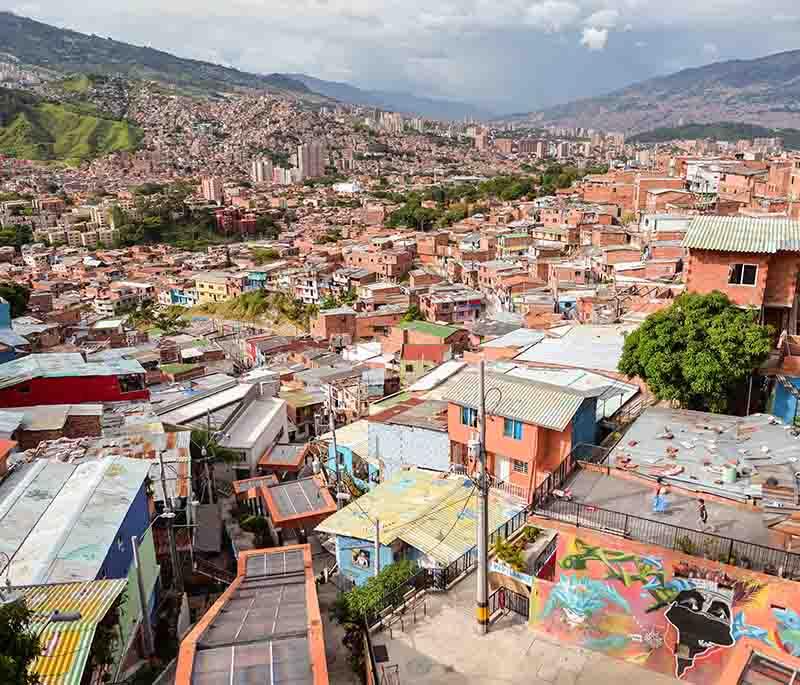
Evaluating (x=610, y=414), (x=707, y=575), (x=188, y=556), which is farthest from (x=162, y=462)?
(x=707, y=575)

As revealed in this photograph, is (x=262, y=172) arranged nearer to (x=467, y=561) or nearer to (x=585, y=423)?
(x=585, y=423)

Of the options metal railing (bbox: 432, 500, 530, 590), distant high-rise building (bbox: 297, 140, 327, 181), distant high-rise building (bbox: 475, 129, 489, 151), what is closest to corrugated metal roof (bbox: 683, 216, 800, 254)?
metal railing (bbox: 432, 500, 530, 590)

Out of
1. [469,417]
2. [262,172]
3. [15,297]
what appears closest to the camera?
[469,417]

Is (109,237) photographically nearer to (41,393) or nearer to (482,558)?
(41,393)

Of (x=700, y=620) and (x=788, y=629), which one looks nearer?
(x=788, y=629)

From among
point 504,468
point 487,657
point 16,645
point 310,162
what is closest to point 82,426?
point 504,468

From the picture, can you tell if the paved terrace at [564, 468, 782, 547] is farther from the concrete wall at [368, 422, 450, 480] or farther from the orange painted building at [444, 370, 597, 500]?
the concrete wall at [368, 422, 450, 480]
